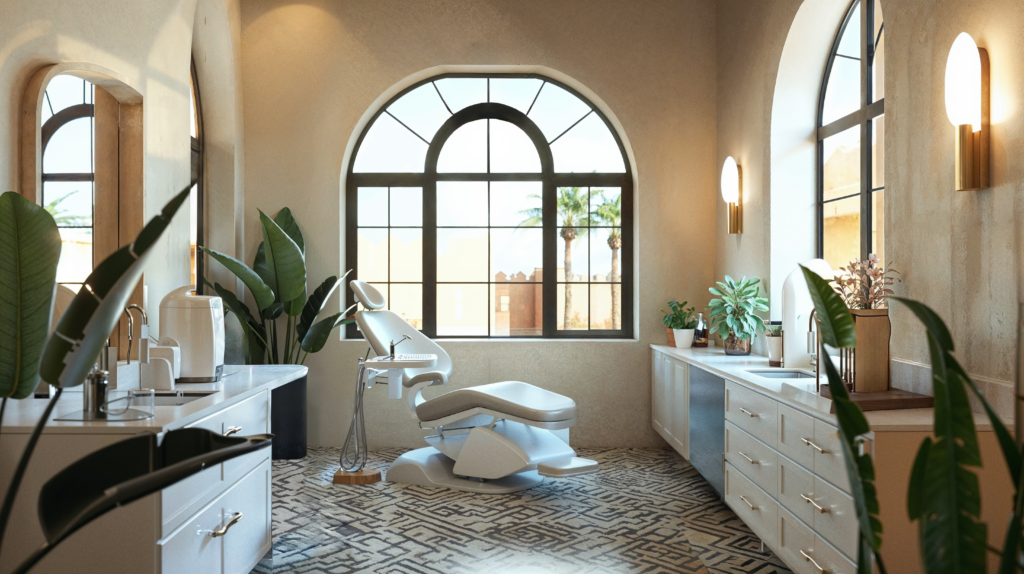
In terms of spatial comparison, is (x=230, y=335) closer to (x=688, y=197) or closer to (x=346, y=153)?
(x=346, y=153)

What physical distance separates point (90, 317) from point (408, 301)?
4.60 m

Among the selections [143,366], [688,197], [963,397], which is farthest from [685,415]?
[963,397]

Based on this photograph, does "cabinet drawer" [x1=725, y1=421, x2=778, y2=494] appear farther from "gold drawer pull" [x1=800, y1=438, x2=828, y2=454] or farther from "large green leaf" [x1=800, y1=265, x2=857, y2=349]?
"large green leaf" [x1=800, y1=265, x2=857, y2=349]

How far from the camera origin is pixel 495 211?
5.59 meters

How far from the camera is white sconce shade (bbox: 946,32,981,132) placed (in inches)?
93.7

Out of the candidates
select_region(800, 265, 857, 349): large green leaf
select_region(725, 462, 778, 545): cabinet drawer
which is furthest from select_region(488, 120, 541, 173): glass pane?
select_region(800, 265, 857, 349): large green leaf

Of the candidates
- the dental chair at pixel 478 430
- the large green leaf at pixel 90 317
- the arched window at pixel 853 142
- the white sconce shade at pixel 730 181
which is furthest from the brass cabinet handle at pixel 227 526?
the white sconce shade at pixel 730 181

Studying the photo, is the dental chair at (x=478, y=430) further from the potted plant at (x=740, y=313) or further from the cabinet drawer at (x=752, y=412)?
Answer: the potted plant at (x=740, y=313)

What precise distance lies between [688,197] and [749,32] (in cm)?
122

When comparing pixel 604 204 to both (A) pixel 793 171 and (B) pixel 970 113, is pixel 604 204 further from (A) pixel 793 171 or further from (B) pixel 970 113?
(B) pixel 970 113

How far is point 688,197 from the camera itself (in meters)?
5.36

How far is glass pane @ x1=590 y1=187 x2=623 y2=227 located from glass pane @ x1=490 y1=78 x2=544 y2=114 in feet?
2.77

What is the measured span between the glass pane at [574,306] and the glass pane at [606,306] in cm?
5

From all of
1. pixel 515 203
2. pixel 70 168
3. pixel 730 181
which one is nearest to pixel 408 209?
pixel 515 203
